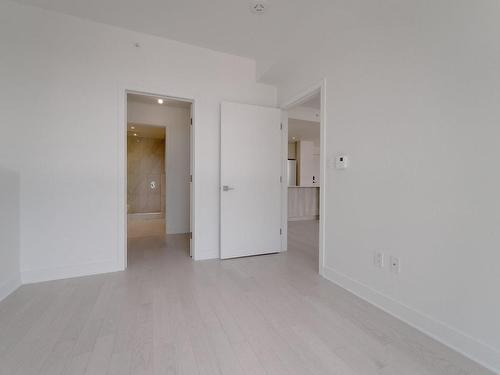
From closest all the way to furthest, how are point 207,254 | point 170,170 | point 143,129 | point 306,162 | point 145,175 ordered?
point 207,254
point 170,170
point 143,129
point 145,175
point 306,162

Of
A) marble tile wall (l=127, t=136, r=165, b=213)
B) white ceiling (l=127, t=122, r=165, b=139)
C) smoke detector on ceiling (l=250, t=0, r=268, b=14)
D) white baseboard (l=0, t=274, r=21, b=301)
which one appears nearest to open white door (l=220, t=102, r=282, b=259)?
smoke detector on ceiling (l=250, t=0, r=268, b=14)

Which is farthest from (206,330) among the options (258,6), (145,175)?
(145,175)

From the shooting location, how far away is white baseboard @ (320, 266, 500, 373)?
1.19 m

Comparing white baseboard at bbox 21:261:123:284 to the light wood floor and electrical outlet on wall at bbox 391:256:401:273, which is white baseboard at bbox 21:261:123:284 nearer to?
the light wood floor

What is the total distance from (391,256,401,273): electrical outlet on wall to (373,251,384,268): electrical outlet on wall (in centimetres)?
8

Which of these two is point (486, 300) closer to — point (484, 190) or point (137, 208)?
point (484, 190)

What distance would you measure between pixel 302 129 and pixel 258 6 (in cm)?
394

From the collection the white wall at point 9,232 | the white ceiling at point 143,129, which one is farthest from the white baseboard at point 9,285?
the white ceiling at point 143,129

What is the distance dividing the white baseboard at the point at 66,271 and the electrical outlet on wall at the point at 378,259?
2539 millimetres

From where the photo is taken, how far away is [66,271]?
2238 millimetres

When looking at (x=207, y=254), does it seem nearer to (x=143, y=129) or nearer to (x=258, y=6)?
(x=258, y=6)

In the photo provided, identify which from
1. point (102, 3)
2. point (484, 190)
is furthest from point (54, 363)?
point (102, 3)

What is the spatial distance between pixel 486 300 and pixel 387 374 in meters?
0.67

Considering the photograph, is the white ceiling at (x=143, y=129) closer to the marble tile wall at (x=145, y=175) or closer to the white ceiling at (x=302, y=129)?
the marble tile wall at (x=145, y=175)
